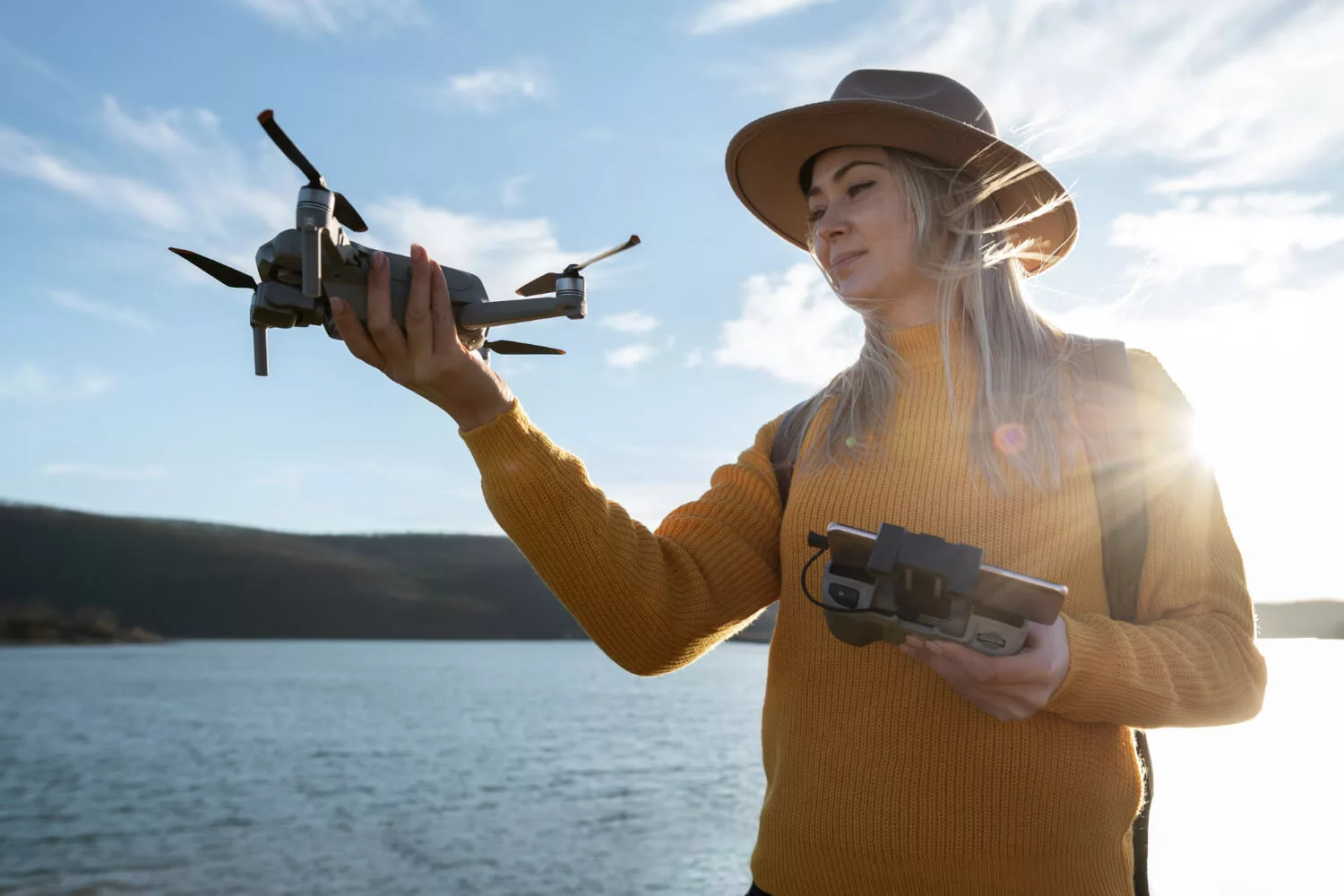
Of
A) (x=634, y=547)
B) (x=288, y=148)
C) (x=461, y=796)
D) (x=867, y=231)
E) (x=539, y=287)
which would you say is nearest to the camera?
(x=288, y=148)

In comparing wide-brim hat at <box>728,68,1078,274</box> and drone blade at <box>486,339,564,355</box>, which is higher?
wide-brim hat at <box>728,68,1078,274</box>

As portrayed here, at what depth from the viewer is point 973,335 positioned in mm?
2609

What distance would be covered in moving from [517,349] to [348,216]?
0.48 m

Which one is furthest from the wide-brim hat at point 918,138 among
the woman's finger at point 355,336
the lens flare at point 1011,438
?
the woman's finger at point 355,336

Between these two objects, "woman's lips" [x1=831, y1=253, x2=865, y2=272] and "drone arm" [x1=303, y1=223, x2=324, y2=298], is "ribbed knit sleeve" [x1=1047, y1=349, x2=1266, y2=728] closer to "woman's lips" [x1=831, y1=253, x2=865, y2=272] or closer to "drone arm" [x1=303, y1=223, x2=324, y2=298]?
"woman's lips" [x1=831, y1=253, x2=865, y2=272]

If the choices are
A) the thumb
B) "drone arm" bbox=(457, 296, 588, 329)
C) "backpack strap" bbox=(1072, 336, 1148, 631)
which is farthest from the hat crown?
the thumb

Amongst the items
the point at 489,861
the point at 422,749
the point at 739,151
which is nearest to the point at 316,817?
the point at 489,861

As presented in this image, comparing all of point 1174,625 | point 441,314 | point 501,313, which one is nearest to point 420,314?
point 441,314

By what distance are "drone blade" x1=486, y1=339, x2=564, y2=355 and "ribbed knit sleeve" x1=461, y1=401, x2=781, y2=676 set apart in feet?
0.52

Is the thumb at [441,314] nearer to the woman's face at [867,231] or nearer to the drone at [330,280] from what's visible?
the drone at [330,280]

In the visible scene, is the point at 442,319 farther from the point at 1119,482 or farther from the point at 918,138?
the point at 1119,482

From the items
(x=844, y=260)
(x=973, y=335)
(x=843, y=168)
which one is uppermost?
(x=843, y=168)

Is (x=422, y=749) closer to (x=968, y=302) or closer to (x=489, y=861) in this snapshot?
(x=489, y=861)

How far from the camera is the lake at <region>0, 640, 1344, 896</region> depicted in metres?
18.9
